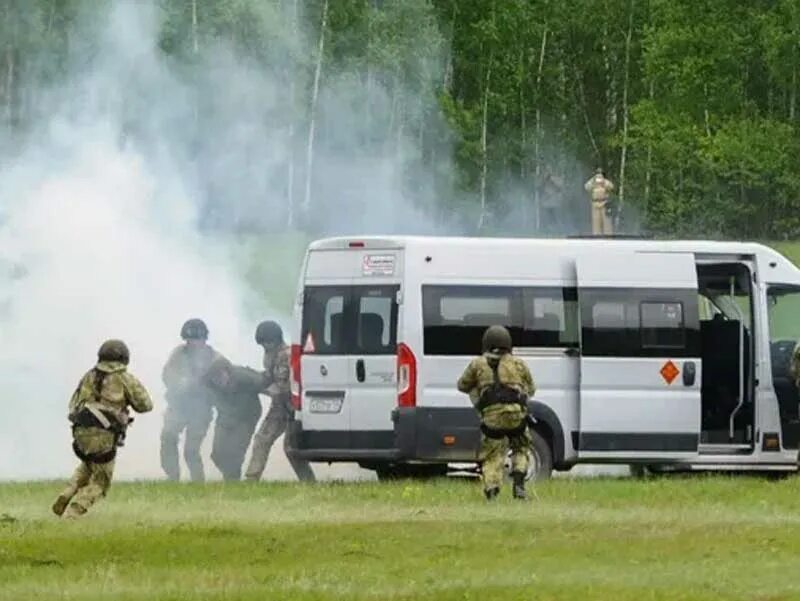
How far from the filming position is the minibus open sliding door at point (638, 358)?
2662 cm

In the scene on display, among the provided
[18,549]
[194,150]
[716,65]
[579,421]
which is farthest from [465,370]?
[716,65]

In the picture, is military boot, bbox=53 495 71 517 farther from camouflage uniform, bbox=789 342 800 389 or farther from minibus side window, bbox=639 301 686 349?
camouflage uniform, bbox=789 342 800 389

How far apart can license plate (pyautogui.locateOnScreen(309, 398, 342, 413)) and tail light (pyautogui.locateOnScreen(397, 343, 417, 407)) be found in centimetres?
81

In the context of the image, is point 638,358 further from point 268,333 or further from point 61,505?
point 61,505

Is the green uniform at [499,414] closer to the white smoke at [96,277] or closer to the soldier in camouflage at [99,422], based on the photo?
the soldier in camouflage at [99,422]

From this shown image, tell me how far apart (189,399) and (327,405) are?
255 cm

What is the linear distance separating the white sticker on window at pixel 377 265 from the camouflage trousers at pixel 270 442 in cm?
233

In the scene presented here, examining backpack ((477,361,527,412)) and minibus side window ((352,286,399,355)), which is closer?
backpack ((477,361,527,412))

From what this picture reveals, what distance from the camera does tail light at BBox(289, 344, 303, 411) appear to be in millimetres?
27156

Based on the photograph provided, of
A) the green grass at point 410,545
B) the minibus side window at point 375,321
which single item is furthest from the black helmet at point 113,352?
the minibus side window at point 375,321

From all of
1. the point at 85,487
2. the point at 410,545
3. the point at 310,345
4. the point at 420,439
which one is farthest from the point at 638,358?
the point at 410,545

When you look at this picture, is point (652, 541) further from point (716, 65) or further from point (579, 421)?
point (716, 65)

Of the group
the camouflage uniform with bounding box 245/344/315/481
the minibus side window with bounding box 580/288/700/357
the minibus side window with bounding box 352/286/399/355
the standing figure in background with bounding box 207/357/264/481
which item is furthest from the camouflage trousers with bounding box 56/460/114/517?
the standing figure in background with bounding box 207/357/264/481

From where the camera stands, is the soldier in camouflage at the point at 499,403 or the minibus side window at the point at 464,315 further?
the minibus side window at the point at 464,315
